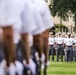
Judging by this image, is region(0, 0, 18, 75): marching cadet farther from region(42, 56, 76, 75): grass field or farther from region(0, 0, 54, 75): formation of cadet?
region(42, 56, 76, 75): grass field

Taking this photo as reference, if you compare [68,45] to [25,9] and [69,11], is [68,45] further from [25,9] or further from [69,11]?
[69,11]

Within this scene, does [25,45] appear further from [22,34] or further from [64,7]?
[64,7]

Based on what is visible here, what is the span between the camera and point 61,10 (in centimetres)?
5359

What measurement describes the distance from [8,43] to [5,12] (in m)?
0.35

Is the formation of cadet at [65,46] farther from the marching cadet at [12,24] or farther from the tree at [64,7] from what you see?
the marching cadet at [12,24]

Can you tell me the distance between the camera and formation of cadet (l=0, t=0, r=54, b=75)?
557cm

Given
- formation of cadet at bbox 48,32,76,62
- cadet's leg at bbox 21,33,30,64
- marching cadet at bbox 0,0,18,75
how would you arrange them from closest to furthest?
marching cadet at bbox 0,0,18,75, cadet's leg at bbox 21,33,30,64, formation of cadet at bbox 48,32,76,62

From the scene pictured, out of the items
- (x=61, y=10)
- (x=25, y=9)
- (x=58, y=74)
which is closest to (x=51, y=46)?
(x=58, y=74)

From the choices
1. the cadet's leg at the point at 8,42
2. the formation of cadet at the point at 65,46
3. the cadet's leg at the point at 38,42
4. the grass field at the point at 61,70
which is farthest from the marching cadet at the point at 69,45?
the cadet's leg at the point at 8,42

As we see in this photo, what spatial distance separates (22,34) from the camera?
253 inches

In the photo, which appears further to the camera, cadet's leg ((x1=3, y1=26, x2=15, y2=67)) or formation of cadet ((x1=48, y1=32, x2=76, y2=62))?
formation of cadet ((x1=48, y1=32, x2=76, y2=62))

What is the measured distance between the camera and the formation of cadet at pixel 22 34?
5.57m

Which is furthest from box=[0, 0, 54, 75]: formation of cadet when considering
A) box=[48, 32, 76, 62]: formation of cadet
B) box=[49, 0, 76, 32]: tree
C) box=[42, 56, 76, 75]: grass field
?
box=[49, 0, 76, 32]: tree

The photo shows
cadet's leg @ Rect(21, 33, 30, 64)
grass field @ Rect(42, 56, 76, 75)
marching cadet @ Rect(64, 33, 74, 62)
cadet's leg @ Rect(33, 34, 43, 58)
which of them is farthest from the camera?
marching cadet @ Rect(64, 33, 74, 62)
